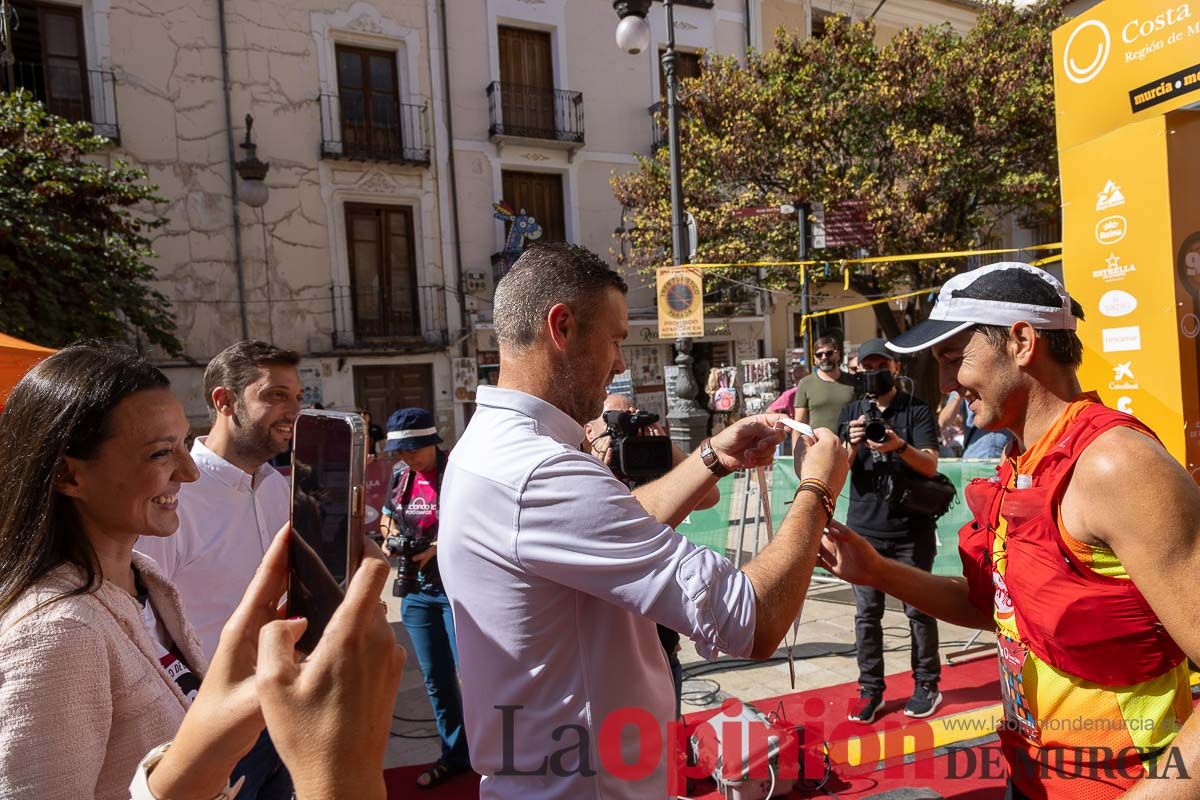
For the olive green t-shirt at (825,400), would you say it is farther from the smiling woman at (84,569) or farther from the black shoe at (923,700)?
the smiling woman at (84,569)

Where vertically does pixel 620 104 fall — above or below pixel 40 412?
above

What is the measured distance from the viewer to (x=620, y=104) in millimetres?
17797

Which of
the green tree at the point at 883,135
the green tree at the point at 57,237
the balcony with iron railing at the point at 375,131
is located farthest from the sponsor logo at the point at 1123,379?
the balcony with iron railing at the point at 375,131

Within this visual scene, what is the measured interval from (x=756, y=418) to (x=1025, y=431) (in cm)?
70

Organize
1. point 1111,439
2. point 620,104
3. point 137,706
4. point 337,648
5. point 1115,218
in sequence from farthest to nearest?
point 620,104 < point 1115,218 < point 1111,439 < point 137,706 < point 337,648

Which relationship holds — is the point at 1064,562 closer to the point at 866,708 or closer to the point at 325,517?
the point at 325,517

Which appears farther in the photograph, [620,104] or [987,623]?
[620,104]

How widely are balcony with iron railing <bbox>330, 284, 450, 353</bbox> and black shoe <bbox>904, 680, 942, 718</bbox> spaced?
13.0m

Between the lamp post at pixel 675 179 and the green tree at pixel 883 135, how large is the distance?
4530 millimetres

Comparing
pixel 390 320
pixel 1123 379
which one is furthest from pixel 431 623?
pixel 390 320

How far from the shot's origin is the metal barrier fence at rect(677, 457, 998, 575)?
19.9 ft

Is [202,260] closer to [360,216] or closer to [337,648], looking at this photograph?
[360,216]

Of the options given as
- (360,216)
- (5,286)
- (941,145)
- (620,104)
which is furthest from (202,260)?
(941,145)

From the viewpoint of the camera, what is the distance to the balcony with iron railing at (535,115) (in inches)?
648
